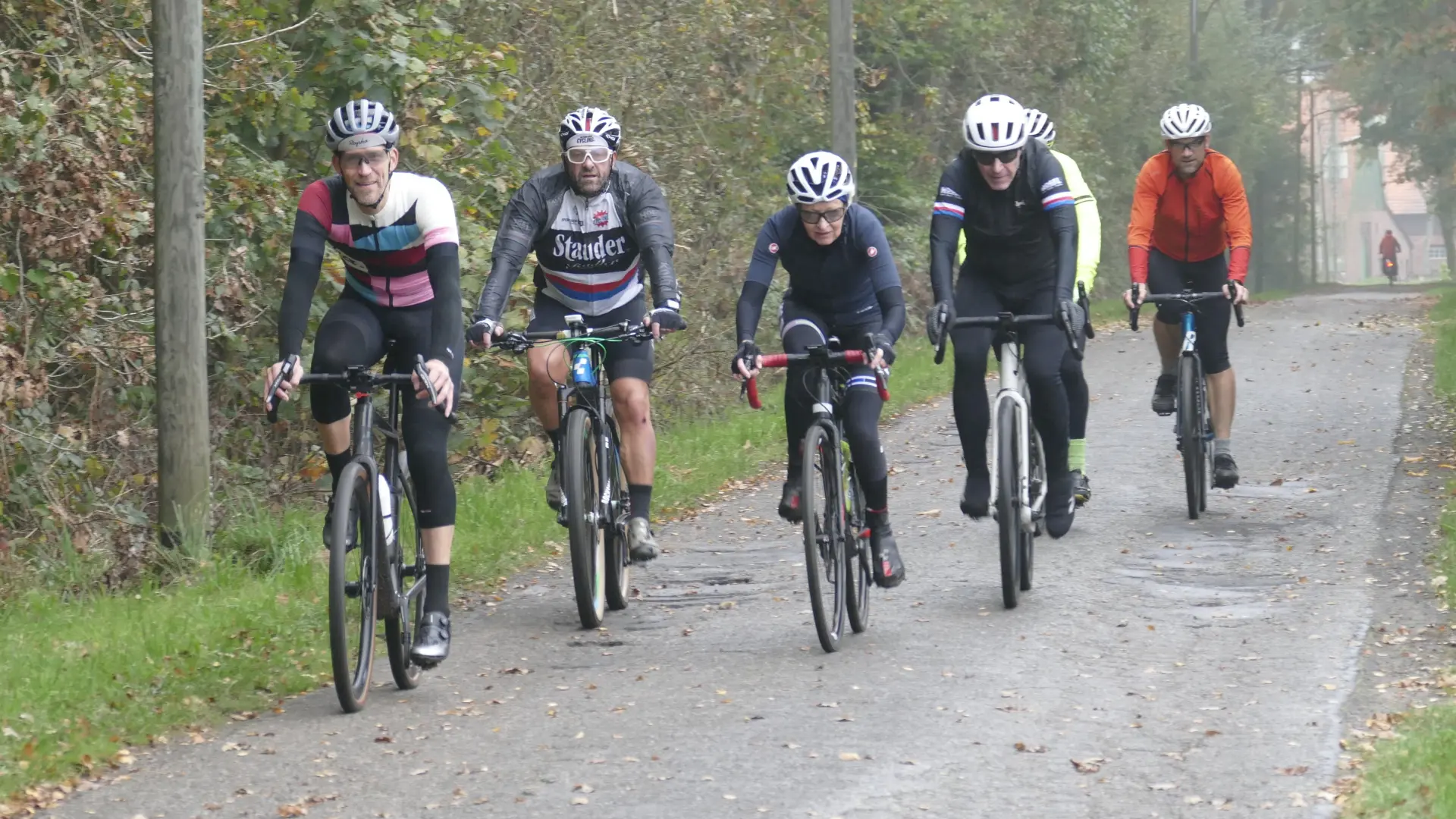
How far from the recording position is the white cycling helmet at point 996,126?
26.9 ft

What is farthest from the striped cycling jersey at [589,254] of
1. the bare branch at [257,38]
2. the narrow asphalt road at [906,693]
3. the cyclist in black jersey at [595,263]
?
the bare branch at [257,38]

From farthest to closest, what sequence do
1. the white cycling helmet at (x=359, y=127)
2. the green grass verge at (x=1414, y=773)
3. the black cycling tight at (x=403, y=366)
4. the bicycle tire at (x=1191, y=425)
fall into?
1. the bicycle tire at (x=1191, y=425)
2. the black cycling tight at (x=403, y=366)
3. the white cycling helmet at (x=359, y=127)
4. the green grass verge at (x=1414, y=773)

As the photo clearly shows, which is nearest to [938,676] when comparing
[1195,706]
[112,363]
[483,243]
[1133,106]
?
[1195,706]

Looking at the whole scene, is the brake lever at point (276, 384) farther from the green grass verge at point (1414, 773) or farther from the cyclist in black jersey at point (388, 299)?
the green grass verge at point (1414, 773)

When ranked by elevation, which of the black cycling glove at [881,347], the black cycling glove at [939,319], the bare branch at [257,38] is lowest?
the black cycling glove at [881,347]

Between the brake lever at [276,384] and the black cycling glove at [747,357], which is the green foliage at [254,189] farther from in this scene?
the black cycling glove at [747,357]

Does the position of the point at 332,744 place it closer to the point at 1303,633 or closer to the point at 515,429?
the point at 1303,633

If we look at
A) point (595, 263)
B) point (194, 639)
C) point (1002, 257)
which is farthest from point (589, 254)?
point (194, 639)

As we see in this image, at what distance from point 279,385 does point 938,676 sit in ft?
8.27

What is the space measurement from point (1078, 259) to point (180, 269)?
4.04 metres

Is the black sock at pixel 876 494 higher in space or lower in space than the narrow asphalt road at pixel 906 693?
higher

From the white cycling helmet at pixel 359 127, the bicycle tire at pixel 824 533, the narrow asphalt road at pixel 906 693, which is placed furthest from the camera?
the bicycle tire at pixel 824 533

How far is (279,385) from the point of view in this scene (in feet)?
21.1

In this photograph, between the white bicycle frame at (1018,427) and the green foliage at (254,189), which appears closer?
the white bicycle frame at (1018,427)
